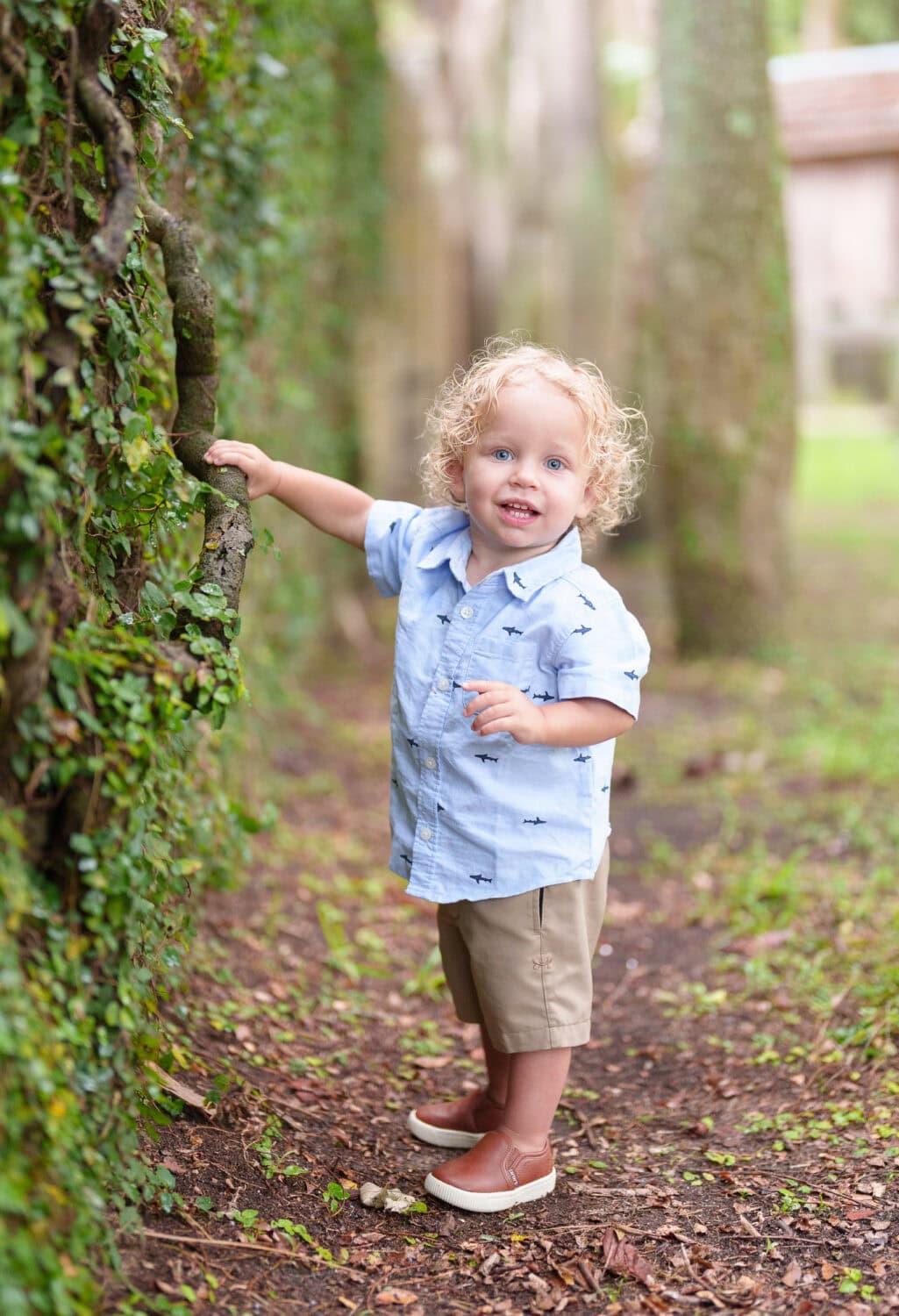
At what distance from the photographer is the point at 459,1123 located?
10.1 ft

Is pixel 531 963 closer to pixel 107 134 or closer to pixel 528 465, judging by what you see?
pixel 528 465

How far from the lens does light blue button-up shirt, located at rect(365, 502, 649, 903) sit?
2.66m

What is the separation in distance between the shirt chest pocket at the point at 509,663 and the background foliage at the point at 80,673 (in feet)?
1.72

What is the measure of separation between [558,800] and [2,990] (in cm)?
122

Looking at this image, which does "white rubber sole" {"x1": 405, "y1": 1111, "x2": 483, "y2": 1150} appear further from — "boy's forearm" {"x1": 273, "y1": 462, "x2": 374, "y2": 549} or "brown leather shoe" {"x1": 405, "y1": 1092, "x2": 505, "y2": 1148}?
"boy's forearm" {"x1": 273, "y1": 462, "x2": 374, "y2": 549}

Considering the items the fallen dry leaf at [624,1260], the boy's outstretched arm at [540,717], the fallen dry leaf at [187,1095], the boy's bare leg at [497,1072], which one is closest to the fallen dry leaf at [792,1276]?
the fallen dry leaf at [624,1260]

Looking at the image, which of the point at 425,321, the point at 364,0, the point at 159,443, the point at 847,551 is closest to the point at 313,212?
the point at 364,0

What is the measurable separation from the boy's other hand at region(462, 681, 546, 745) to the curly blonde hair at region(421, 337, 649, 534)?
572mm

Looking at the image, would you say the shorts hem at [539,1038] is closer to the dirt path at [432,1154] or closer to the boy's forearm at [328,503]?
the dirt path at [432,1154]

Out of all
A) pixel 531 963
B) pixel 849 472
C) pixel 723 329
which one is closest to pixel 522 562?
pixel 531 963

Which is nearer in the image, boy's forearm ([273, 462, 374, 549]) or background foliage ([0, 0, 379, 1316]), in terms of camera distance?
background foliage ([0, 0, 379, 1316])

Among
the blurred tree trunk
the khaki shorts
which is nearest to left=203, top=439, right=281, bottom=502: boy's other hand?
the khaki shorts

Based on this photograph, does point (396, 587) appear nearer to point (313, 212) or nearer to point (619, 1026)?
point (619, 1026)

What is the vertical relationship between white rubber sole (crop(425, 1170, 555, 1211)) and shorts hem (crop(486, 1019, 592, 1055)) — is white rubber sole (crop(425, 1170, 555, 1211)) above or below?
below
